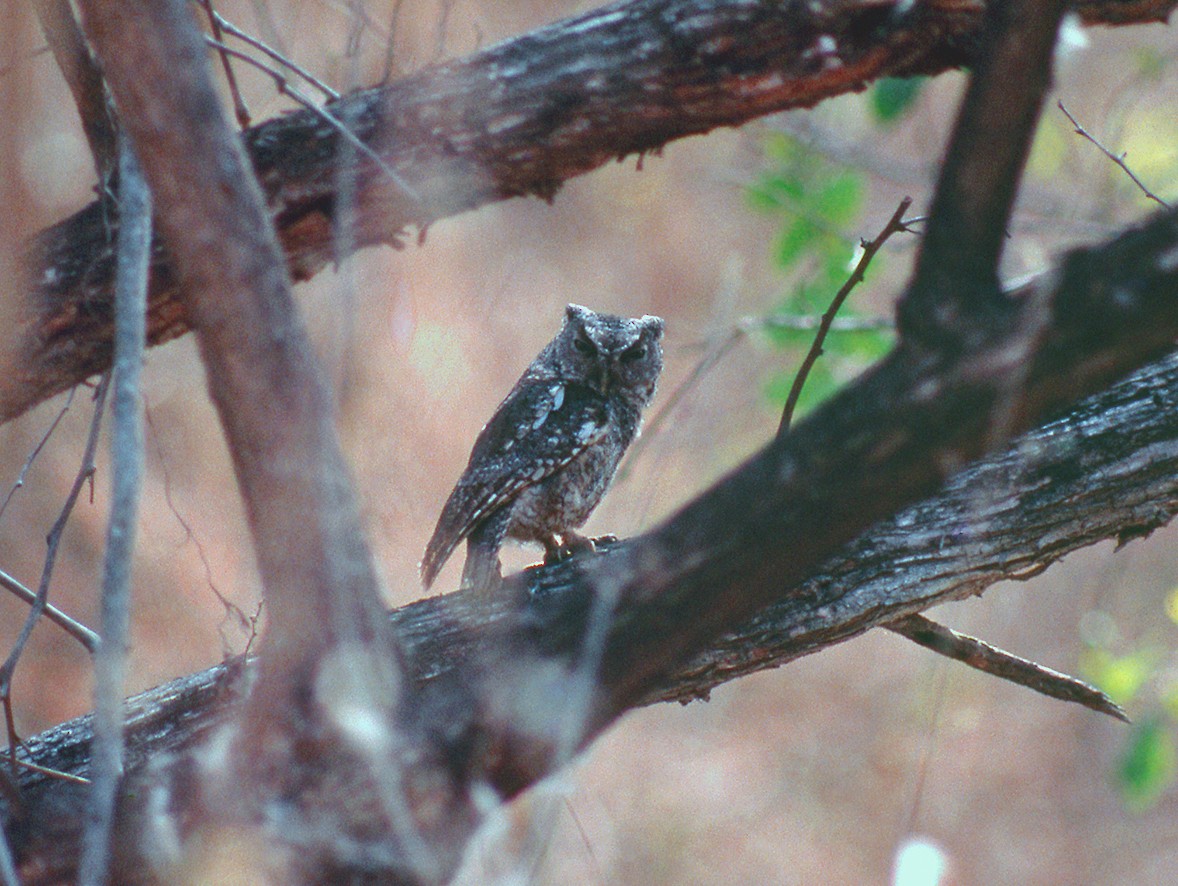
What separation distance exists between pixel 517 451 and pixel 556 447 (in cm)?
14

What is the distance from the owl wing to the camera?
368 cm

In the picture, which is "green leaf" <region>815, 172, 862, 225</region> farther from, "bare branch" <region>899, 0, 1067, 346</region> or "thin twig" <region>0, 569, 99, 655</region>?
"thin twig" <region>0, 569, 99, 655</region>

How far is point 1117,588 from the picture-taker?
9398 millimetres

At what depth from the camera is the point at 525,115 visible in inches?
105

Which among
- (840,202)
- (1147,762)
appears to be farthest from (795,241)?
(1147,762)

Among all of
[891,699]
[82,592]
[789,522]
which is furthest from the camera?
[891,699]

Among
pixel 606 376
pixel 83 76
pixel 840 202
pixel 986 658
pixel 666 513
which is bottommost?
pixel 986 658

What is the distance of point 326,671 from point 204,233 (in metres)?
0.64

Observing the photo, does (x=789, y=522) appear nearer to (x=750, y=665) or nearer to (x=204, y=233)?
(x=204, y=233)

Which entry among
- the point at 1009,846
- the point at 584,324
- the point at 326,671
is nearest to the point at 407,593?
the point at 584,324

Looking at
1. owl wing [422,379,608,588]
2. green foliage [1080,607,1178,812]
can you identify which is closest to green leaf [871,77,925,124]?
owl wing [422,379,608,588]

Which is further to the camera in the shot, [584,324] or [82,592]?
[82,592]

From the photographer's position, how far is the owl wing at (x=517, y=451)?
3682 millimetres

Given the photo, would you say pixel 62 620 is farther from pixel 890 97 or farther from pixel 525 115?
pixel 890 97
